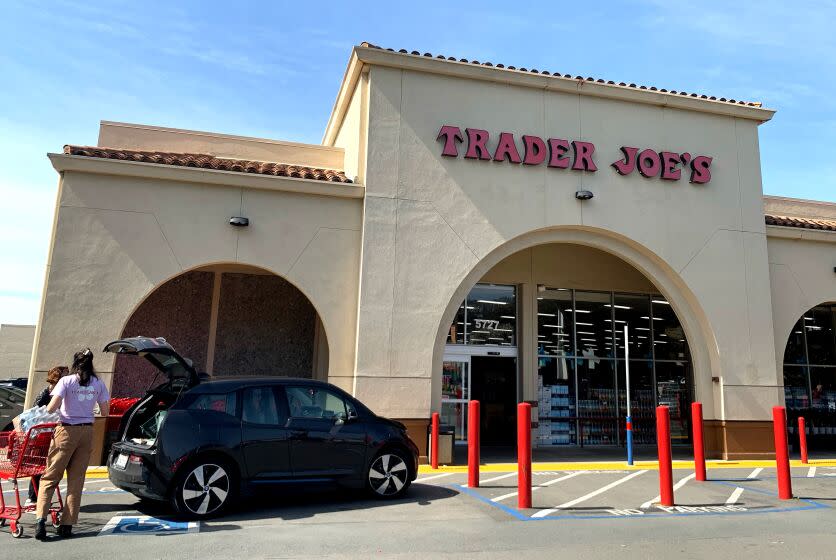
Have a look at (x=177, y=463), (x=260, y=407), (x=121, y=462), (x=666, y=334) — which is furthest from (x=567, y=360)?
(x=121, y=462)

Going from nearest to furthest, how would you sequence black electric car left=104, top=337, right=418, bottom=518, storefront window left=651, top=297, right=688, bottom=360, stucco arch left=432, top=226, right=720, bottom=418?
1. black electric car left=104, top=337, right=418, bottom=518
2. stucco arch left=432, top=226, right=720, bottom=418
3. storefront window left=651, top=297, right=688, bottom=360

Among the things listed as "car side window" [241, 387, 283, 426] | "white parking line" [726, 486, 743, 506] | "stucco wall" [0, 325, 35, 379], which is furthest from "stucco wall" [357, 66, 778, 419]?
"stucco wall" [0, 325, 35, 379]

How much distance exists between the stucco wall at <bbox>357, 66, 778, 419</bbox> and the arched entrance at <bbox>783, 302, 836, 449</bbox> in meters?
5.21

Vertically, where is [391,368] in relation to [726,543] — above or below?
above

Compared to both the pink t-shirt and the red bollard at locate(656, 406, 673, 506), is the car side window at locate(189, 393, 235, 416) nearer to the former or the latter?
the pink t-shirt

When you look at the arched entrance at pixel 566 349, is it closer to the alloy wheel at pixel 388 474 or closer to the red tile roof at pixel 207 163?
the red tile roof at pixel 207 163

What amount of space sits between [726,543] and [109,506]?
23.6ft

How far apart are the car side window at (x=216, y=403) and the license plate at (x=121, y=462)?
0.92 meters

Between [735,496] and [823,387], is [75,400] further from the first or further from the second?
[823,387]

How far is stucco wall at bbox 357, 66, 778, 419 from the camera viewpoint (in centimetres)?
1267

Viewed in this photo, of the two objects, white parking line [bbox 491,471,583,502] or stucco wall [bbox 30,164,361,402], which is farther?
stucco wall [bbox 30,164,361,402]

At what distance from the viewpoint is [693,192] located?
14.8 m

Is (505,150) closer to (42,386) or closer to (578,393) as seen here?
(578,393)

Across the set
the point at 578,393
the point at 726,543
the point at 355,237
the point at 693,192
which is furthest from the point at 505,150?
the point at 726,543
